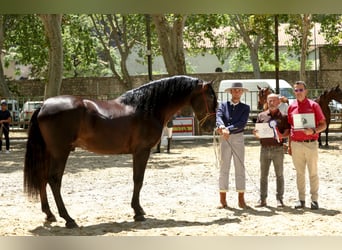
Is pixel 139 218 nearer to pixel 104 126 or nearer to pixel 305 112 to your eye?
pixel 104 126

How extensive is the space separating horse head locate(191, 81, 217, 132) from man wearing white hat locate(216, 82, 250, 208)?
0.15 meters

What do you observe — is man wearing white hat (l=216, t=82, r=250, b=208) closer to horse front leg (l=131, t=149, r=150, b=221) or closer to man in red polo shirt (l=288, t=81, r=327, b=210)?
man in red polo shirt (l=288, t=81, r=327, b=210)

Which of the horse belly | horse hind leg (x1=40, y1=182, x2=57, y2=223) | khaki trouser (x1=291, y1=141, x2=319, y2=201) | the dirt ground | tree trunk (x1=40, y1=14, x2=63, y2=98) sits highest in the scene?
tree trunk (x1=40, y1=14, x2=63, y2=98)

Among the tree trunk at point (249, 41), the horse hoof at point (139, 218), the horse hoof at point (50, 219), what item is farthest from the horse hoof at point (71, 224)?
the tree trunk at point (249, 41)

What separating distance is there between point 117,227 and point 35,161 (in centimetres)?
126

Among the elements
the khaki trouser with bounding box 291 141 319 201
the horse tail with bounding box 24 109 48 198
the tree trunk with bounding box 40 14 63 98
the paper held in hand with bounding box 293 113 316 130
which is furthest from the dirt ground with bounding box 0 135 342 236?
the tree trunk with bounding box 40 14 63 98

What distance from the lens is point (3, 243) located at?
439cm

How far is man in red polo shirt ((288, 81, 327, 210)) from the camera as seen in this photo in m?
7.75

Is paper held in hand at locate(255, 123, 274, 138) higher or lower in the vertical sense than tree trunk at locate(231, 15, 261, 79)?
lower

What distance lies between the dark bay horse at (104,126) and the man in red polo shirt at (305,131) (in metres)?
1.08

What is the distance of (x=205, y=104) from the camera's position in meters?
7.71

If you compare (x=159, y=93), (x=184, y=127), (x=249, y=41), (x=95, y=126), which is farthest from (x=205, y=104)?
(x=249, y=41)

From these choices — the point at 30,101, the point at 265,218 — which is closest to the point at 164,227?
the point at 265,218

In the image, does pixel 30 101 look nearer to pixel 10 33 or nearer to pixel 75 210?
pixel 10 33
